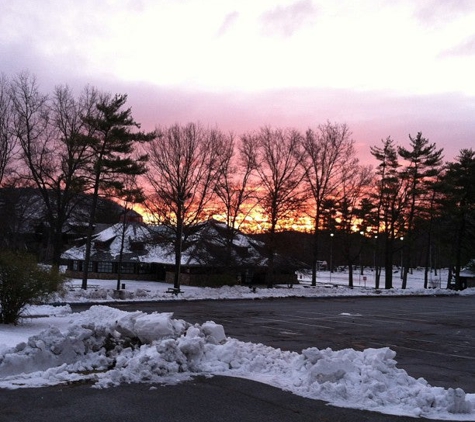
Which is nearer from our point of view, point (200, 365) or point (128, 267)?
point (200, 365)

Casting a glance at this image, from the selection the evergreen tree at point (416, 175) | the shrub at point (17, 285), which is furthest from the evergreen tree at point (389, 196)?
the shrub at point (17, 285)

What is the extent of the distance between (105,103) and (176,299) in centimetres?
1569

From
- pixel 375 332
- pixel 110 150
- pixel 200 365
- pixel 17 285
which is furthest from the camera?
pixel 110 150

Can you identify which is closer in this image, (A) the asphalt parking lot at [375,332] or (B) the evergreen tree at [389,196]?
(A) the asphalt parking lot at [375,332]

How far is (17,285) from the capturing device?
13.2 meters

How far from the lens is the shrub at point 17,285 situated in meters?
13.3

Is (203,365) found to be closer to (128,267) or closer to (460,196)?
(128,267)

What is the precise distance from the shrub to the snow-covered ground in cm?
170

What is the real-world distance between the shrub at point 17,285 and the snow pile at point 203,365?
374 centimetres

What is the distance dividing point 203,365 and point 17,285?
6.35 m

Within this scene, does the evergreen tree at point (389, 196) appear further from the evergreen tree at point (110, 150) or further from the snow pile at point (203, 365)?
the snow pile at point (203, 365)

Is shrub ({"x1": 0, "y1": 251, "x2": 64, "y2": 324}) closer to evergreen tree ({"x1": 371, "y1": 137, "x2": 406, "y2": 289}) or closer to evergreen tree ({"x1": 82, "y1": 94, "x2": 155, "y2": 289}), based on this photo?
evergreen tree ({"x1": 82, "y1": 94, "x2": 155, "y2": 289})

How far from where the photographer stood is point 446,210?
179 feet

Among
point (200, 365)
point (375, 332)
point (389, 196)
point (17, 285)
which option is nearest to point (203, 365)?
point (200, 365)
